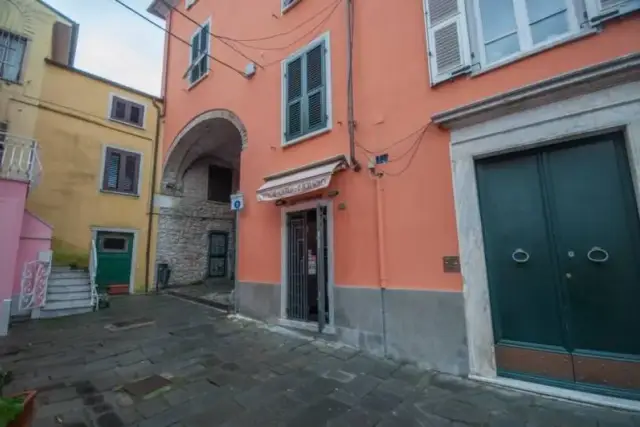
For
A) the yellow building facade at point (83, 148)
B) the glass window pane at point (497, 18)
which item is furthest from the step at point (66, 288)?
the glass window pane at point (497, 18)

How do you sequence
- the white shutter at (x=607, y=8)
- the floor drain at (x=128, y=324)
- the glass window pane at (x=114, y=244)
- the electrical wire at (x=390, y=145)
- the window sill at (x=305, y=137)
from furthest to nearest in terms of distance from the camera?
the glass window pane at (x=114, y=244)
the floor drain at (x=128, y=324)
the window sill at (x=305, y=137)
the electrical wire at (x=390, y=145)
the white shutter at (x=607, y=8)

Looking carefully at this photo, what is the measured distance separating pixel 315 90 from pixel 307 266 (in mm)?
3626

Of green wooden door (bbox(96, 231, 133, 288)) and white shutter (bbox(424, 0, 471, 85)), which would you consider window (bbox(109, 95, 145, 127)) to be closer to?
green wooden door (bbox(96, 231, 133, 288))

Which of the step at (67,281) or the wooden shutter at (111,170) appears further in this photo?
the wooden shutter at (111,170)

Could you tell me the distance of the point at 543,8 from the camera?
11.8ft

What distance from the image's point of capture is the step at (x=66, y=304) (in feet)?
24.0

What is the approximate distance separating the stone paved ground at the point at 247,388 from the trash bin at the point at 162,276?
5403mm

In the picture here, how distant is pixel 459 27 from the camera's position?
4.20 m

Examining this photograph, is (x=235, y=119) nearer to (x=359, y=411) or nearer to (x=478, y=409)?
(x=359, y=411)

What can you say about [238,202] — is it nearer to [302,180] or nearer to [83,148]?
[302,180]

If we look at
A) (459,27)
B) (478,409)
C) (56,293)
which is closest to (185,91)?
(56,293)

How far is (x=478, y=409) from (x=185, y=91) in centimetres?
1186

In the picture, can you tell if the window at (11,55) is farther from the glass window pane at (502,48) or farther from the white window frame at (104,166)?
the glass window pane at (502,48)

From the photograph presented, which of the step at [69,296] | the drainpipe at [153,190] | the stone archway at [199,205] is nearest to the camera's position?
the step at [69,296]
